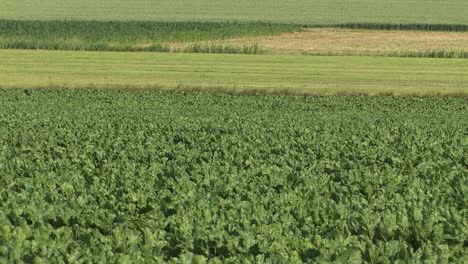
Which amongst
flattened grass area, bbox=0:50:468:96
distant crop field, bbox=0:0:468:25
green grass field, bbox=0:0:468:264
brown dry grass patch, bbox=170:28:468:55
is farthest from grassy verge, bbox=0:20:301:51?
green grass field, bbox=0:0:468:264

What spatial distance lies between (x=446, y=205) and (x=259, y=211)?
225 centimetres

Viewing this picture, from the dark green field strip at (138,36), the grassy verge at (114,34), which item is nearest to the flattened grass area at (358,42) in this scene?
the dark green field strip at (138,36)

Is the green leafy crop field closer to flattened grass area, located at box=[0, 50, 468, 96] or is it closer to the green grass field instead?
the green grass field

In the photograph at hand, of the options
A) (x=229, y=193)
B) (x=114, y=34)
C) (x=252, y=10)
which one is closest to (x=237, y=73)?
(x=114, y=34)

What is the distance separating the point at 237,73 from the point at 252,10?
58.5 metres

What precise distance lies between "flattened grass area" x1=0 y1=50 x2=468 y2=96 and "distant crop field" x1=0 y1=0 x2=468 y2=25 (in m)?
35.7

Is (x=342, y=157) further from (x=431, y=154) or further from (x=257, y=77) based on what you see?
(x=257, y=77)

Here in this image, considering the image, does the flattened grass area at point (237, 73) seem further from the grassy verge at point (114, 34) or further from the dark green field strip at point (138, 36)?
the grassy verge at point (114, 34)

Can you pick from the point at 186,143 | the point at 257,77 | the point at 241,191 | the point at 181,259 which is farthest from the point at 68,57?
the point at 181,259

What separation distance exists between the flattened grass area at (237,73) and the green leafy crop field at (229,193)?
878 inches

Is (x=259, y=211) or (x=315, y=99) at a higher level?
(x=259, y=211)

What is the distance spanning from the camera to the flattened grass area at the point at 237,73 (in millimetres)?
42812

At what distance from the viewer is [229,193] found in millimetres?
11547

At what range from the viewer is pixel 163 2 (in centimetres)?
11750
